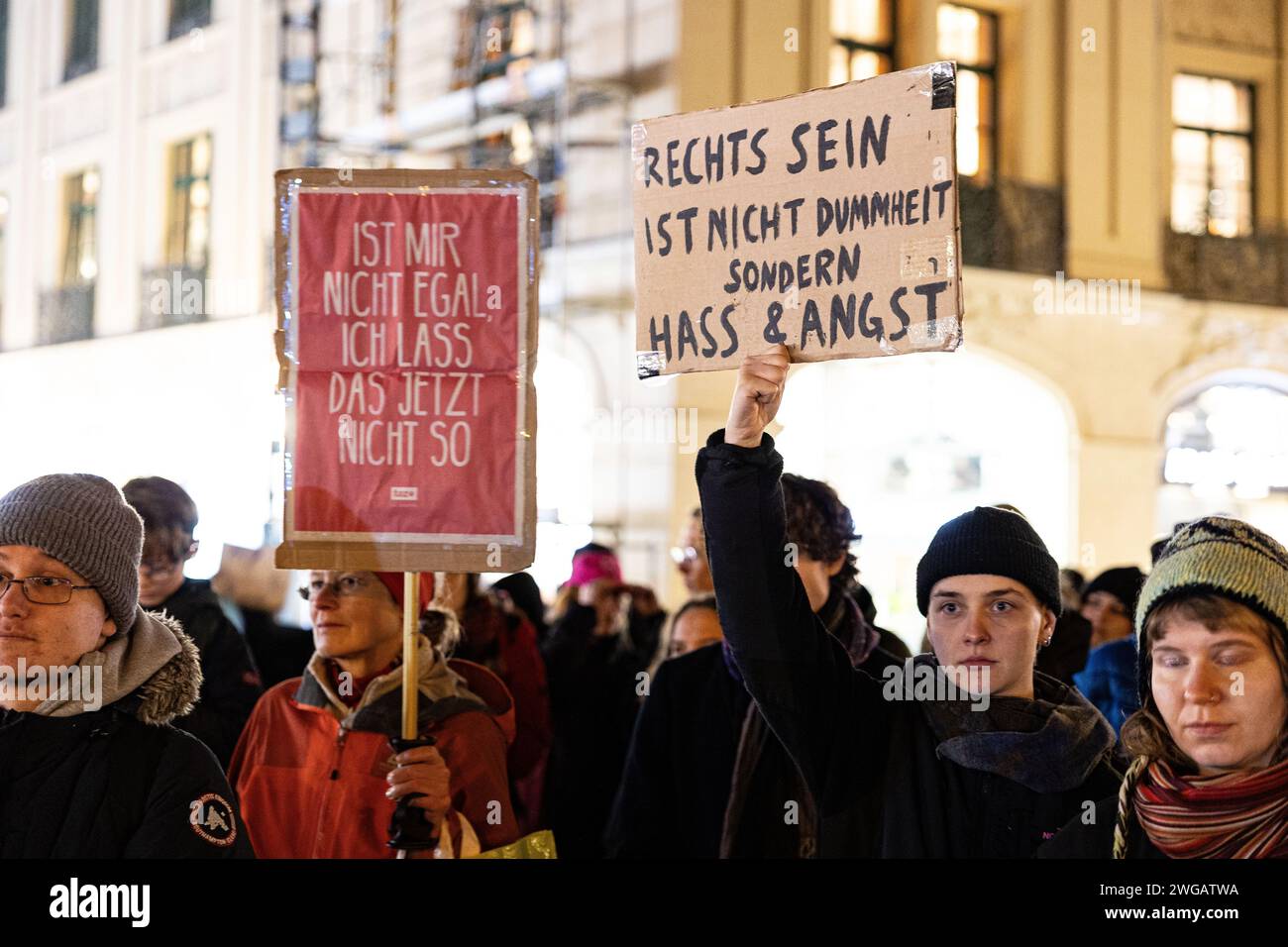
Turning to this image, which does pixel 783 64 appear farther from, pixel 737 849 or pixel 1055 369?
pixel 737 849

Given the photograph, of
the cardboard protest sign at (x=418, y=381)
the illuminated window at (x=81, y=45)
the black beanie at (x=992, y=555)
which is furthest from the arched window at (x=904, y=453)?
the black beanie at (x=992, y=555)

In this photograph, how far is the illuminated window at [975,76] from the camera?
43.2ft

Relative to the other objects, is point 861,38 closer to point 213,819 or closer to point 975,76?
point 975,76

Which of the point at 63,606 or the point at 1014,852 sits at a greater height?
the point at 63,606

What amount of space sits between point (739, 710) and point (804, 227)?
131cm

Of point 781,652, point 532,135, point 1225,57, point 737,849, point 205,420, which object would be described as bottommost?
point 737,849

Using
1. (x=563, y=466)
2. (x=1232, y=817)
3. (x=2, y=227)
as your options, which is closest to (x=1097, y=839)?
(x=1232, y=817)

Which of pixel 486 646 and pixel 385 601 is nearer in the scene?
pixel 385 601

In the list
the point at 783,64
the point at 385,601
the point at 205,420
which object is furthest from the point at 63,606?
the point at 205,420

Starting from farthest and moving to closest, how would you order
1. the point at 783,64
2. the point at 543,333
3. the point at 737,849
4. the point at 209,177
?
the point at 209,177
the point at 543,333
the point at 783,64
the point at 737,849

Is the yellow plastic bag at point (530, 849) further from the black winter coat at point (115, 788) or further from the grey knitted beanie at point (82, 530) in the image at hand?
the grey knitted beanie at point (82, 530)

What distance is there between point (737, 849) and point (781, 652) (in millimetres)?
868

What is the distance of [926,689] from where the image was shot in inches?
112

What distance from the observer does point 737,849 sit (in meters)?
3.48
